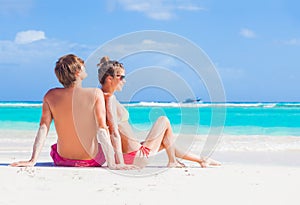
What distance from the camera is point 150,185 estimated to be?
13.9 feet

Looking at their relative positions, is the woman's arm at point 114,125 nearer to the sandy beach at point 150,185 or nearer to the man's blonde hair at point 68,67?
the sandy beach at point 150,185

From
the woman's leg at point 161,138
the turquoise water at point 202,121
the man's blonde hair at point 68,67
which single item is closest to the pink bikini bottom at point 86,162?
the woman's leg at point 161,138

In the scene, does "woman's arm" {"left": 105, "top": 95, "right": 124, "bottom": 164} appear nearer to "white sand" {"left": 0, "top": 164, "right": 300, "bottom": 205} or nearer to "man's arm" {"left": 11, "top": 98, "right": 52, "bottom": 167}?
"white sand" {"left": 0, "top": 164, "right": 300, "bottom": 205}

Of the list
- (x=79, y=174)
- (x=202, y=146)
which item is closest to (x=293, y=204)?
(x=79, y=174)

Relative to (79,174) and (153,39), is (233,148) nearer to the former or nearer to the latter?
(153,39)

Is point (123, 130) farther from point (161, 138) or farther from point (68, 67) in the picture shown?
point (68, 67)

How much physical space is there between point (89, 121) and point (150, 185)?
1.08m

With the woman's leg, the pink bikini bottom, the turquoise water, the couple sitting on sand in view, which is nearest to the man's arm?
the couple sitting on sand

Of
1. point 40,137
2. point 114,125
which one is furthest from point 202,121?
point 40,137

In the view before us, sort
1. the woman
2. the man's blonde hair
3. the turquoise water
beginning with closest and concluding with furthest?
the man's blonde hair, the woman, the turquoise water

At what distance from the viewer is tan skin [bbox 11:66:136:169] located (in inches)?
190

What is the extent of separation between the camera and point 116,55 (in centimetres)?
571

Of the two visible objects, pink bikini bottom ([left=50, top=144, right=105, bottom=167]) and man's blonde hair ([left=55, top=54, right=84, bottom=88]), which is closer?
man's blonde hair ([left=55, top=54, right=84, bottom=88])

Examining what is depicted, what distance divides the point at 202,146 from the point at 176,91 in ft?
13.4
